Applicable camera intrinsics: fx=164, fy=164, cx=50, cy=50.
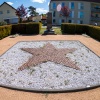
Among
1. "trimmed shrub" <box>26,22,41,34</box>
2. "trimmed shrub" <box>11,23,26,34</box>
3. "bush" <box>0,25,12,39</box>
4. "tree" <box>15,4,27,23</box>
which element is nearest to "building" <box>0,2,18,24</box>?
"tree" <box>15,4,27,23</box>

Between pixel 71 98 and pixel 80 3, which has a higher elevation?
pixel 80 3

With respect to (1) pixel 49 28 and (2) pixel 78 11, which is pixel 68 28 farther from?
(2) pixel 78 11

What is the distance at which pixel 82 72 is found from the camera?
25.0 ft

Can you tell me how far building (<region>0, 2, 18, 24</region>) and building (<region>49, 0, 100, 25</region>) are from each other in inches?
480

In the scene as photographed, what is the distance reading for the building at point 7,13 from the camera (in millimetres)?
49022

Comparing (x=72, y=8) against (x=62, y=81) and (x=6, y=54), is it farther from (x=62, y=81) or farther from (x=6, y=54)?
(x=62, y=81)

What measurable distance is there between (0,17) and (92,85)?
4784 cm

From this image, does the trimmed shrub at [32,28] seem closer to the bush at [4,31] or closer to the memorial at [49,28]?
the memorial at [49,28]

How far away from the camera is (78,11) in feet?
169

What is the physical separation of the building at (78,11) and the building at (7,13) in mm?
12188

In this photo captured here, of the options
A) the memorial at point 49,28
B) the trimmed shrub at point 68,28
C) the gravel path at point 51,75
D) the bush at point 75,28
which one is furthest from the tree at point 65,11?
the gravel path at point 51,75

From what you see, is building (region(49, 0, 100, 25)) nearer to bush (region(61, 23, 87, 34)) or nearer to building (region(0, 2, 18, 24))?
building (region(0, 2, 18, 24))

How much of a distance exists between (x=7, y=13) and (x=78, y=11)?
71.9ft

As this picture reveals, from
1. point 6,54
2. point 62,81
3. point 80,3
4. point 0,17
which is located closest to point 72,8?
point 80,3
